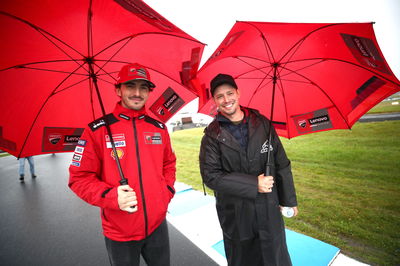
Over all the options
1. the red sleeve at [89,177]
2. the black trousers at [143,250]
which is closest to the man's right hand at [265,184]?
the black trousers at [143,250]

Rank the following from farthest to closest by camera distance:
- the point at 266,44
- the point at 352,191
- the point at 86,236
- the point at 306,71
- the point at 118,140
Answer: the point at 352,191, the point at 86,236, the point at 306,71, the point at 266,44, the point at 118,140

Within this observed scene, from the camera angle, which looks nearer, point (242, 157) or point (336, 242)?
point (242, 157)

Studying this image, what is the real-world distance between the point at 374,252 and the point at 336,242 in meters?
0.43

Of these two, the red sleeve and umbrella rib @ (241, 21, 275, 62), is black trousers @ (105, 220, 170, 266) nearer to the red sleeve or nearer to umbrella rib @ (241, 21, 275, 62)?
the red sleeve

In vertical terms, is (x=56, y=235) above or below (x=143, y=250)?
below

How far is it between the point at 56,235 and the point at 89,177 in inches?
128

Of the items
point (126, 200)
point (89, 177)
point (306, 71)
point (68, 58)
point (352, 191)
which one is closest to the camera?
point (126, 200)

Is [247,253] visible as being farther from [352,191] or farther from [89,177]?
[352,191]

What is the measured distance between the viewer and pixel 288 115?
8.49 ft

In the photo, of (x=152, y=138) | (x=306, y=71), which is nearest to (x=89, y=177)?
(x=152, y=138)

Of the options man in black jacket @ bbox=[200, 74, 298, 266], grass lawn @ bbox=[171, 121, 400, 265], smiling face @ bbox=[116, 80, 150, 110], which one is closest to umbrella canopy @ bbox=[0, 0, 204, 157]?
smiling face @ bbox=[116, 80, 150, 110]

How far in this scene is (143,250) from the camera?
173 centimetres

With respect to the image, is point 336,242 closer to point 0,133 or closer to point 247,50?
point 247,50

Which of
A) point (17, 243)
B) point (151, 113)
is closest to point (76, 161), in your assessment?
point (151, 113)
